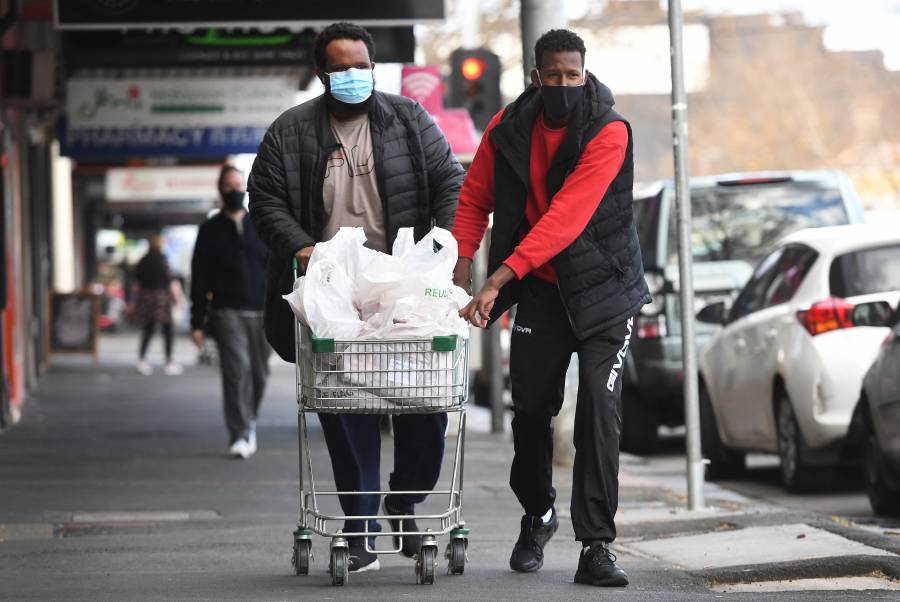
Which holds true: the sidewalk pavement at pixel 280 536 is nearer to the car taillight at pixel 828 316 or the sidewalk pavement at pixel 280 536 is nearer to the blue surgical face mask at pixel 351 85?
the car taillight at pixel 828 316

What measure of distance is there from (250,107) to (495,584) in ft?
42.5

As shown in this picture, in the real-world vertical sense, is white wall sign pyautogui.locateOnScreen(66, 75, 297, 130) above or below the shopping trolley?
above

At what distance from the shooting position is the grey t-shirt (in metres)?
6.65

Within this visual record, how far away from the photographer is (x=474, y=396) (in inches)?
818

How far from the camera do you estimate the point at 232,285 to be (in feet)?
41.0

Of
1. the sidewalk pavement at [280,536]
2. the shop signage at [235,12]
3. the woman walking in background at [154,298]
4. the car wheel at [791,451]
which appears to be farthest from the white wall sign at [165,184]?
the car wheel at [791,451]

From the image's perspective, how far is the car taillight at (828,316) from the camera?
10.3 m

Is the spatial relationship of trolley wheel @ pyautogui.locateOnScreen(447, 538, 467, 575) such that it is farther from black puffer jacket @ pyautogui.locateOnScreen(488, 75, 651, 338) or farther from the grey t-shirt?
the grey t-shirt

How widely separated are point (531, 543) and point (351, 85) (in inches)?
71.4

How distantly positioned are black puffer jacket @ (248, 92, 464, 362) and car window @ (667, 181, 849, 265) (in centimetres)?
749

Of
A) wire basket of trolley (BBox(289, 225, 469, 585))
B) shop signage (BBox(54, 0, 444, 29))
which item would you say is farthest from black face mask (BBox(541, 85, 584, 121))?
shop signage (BBox(54, 0, 444, 29))

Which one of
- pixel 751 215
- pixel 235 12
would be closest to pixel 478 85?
pixel 751 215

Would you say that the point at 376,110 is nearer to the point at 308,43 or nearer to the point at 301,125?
the point at 301,125

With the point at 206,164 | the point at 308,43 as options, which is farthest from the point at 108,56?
the point at 206,164
